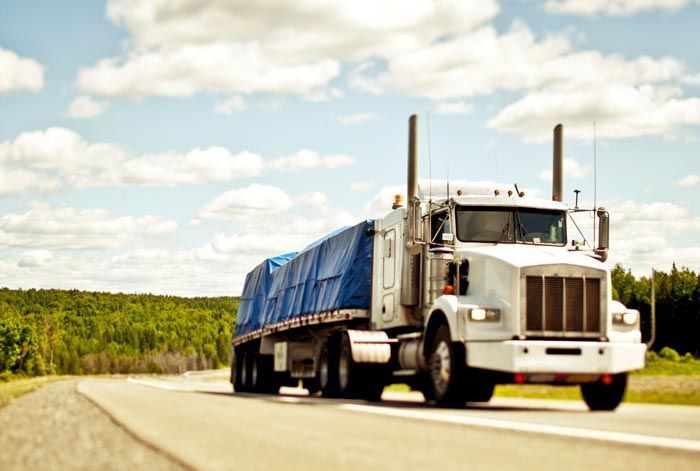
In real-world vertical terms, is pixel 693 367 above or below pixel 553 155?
below

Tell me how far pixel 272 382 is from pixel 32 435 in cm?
2019

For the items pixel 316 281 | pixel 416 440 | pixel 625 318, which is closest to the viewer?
pixel 416 440

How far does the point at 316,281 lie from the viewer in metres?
24.5

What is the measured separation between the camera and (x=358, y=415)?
41.8ft

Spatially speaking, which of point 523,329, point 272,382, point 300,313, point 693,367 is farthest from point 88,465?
point 693,367

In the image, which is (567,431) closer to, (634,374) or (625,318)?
(625,318)

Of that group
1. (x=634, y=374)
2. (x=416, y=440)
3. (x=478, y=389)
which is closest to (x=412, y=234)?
(x=478, y=389)

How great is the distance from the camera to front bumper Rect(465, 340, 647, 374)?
1516cm

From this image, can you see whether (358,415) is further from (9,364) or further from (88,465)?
(9,364)

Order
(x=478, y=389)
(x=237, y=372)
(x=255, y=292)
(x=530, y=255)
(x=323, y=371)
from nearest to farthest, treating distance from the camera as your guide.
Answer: (x=478, y=389), (x=530, y=255), (x=323, y=371), (x=255, y=292), (x=237, y=372)

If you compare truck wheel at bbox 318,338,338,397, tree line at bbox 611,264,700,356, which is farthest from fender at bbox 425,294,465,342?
tree line at bbox 611,264,700,356

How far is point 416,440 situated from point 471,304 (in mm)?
7240

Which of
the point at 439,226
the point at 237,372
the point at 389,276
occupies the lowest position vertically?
the point at 237,372

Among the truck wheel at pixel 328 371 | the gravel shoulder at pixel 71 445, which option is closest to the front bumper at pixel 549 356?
the gravel shoulder at pixel 71 445
